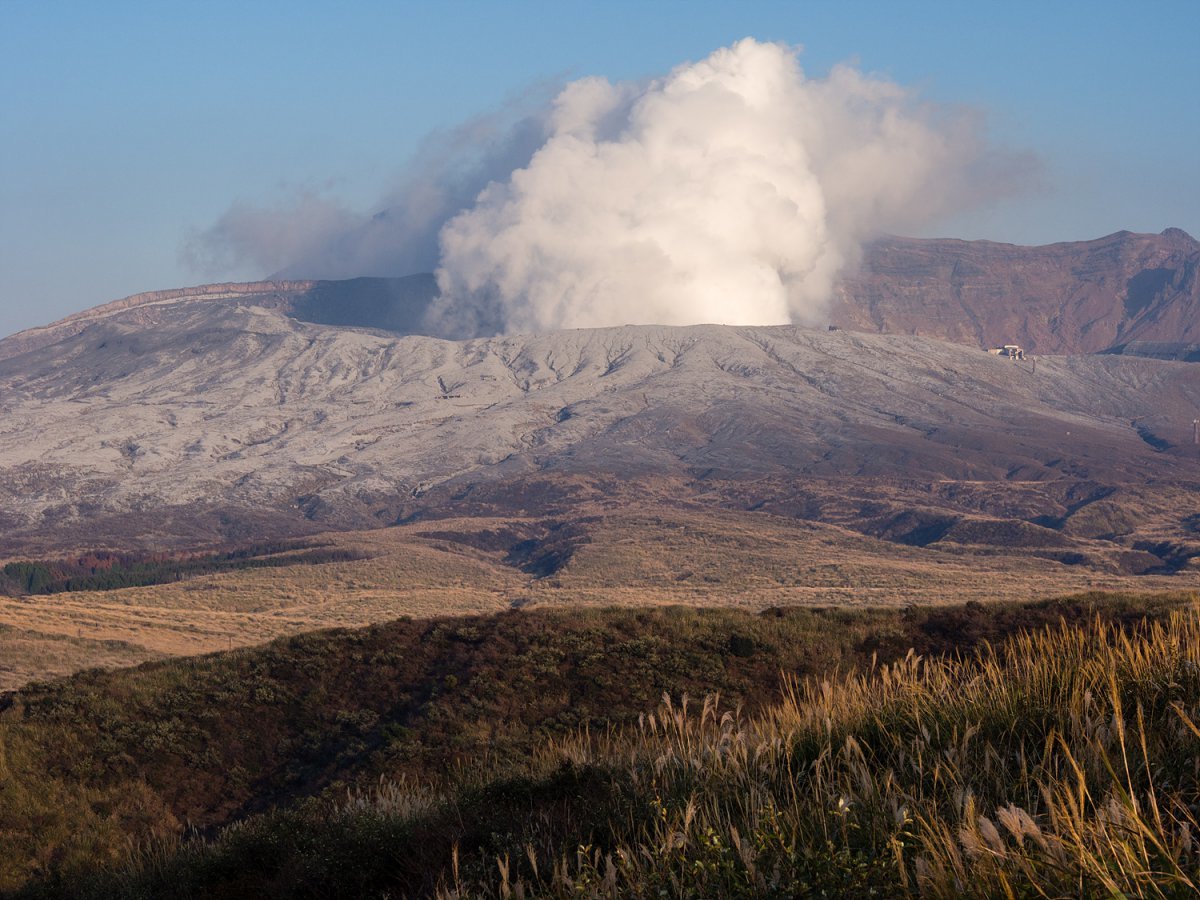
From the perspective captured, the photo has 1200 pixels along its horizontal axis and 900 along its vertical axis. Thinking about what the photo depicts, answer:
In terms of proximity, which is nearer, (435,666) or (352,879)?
(352,879)

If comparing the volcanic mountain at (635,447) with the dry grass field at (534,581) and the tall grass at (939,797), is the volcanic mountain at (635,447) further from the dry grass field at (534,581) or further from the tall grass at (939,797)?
the tall grass at (939,797)

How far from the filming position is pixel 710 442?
152 m

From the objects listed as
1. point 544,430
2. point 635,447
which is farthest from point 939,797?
point 544,430

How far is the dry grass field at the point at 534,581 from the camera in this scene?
43.2 metres

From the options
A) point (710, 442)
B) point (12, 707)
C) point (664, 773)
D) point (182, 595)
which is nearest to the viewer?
point (664, 773)

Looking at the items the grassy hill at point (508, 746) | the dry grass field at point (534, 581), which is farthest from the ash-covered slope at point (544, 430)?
the grassy hill at point (508, 746)

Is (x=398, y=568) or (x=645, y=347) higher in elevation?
(x=645, y=347)

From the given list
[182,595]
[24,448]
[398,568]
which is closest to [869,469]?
[398,568]

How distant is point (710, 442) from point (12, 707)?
134768mm

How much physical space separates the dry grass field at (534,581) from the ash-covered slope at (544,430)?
2768 centimetres

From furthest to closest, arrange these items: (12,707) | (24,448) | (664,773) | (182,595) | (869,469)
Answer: (24,448)
(869,469)
(182,595)
(12,707)
(664,773)

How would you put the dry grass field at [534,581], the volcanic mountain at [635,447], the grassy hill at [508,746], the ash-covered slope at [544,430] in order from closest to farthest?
1. the grassy hill at [508,746]
2. the dry grass field at [534,581]
3. the volcanic mountain at [635,447]
4. the ash-covered slope at [544,430]

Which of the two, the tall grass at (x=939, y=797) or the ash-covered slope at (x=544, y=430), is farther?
the ash-covered slope at (x=544, y=430)

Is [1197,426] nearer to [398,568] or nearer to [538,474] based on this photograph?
[538,474]
